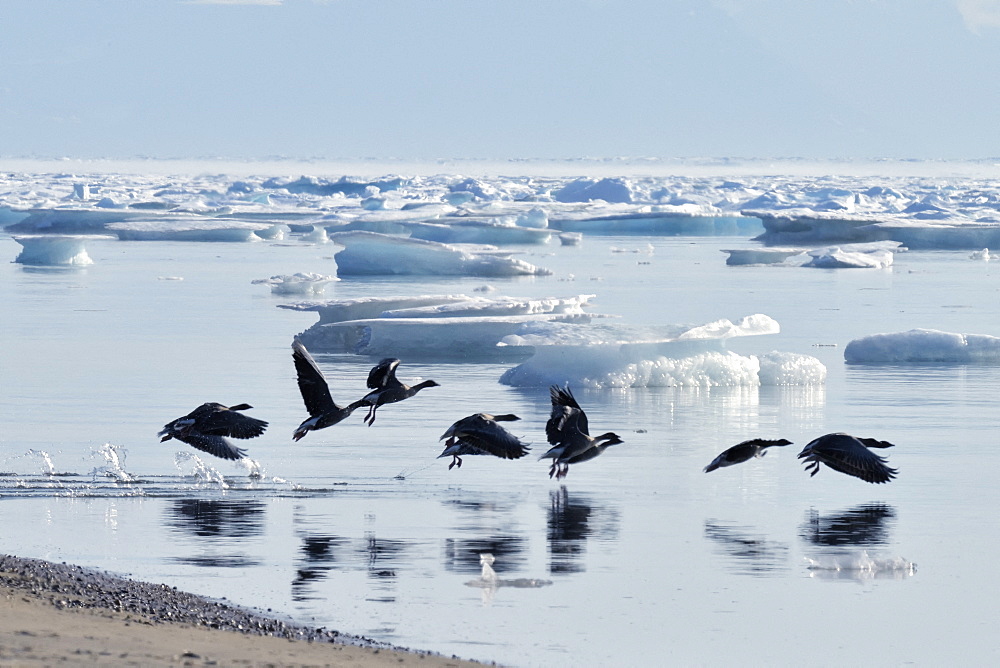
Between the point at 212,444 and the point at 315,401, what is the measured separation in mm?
881

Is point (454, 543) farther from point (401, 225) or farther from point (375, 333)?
point (401, 225)

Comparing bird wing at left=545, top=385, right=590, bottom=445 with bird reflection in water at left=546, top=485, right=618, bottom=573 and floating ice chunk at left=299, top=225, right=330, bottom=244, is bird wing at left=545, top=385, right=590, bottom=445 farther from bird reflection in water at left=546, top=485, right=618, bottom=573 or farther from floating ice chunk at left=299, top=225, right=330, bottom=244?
floating ice chunk at left=299, top=225, right=330, bottom=244

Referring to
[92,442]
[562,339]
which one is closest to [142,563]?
[92,442]

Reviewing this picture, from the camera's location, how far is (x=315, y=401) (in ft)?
31.2

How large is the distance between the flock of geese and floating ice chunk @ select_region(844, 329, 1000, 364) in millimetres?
8669

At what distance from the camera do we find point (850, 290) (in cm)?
2995

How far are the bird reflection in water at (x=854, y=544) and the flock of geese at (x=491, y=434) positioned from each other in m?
0.25

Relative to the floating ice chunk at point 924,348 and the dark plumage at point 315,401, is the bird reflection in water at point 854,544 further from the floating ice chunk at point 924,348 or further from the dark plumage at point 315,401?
the floating ice chunk at point 924,348

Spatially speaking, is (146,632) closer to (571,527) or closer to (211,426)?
(571,527)

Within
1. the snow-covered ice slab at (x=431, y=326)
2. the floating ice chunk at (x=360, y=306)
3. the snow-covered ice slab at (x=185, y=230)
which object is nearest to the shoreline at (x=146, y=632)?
the snow-covered ice slab at (x=431, y=326)

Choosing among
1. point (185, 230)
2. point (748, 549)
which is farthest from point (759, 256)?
point (748, 549)

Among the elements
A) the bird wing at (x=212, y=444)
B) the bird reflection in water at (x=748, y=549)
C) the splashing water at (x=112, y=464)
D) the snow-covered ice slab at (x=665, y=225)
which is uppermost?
the snow-covered ice slab at (x=665, y=225)

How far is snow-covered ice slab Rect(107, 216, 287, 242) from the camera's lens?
4616 cm

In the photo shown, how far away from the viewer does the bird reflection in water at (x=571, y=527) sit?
812cm
